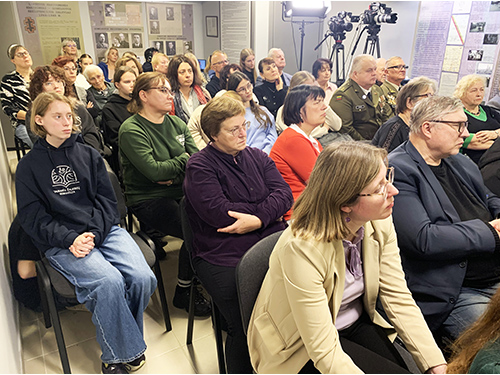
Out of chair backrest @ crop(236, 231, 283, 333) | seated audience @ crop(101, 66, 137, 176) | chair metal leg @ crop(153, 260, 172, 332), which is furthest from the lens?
seated audience @ crop(101, 66, 137, 176)

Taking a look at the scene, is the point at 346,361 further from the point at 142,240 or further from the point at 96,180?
the point at 96,180

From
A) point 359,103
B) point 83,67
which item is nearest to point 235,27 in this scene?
point 83,67

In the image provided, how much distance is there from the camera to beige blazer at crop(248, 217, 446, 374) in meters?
1.07

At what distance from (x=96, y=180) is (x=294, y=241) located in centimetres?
119

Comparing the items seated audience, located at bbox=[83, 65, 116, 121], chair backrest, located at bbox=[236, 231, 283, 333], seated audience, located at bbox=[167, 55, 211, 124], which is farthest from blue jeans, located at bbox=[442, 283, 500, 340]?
seated audience, located at bbox=[83, 65, 116, 121]

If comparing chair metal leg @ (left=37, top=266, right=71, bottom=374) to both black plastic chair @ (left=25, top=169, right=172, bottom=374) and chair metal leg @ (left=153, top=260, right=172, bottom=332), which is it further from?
chair metal leg @ (left=153, top=260, right=172, bottom=332)

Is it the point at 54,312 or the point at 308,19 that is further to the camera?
the point at 308,19

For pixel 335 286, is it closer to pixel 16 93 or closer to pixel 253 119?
pixel 253 119

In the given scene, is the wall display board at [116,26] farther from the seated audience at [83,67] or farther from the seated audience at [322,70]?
the seated audience at [322,70]

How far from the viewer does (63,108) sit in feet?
5.70

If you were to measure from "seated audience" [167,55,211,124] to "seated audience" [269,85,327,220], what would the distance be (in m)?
1.28

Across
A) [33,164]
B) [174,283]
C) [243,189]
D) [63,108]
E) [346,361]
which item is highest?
[63,108]

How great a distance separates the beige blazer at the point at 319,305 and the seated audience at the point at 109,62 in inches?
201

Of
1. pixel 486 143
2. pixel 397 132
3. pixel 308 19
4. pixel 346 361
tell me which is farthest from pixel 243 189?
pixel 308 19
